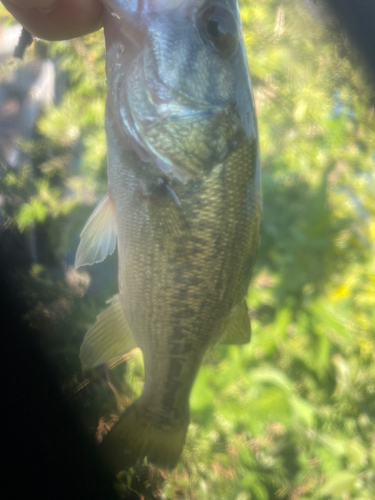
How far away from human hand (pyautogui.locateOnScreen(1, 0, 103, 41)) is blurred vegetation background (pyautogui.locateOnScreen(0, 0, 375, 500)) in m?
0.50

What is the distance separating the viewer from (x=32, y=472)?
1.12 meters

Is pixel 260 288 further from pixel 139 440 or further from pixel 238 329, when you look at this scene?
pixel 139 440

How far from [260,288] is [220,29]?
36.0 inches

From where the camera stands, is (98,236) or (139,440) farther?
(139,440)

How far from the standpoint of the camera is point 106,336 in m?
0.72

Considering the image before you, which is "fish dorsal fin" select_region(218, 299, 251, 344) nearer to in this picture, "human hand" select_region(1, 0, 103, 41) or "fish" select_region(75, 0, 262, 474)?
"fish" select_region(75, 0, 262, 474)

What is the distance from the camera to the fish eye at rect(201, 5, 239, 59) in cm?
47

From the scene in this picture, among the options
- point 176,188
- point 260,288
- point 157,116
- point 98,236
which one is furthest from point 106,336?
point 260,288

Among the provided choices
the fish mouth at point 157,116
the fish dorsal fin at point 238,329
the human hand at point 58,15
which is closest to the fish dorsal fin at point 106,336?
the fish dorsal fin at point 238,329

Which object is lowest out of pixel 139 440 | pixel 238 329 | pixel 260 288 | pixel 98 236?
pixel 260 288

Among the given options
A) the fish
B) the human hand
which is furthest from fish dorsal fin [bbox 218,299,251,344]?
the human hand

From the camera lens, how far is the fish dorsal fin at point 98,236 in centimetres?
62

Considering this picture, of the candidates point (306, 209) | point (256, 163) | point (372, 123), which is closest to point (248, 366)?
point (306, 209)

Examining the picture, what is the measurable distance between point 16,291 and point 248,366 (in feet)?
3.42
